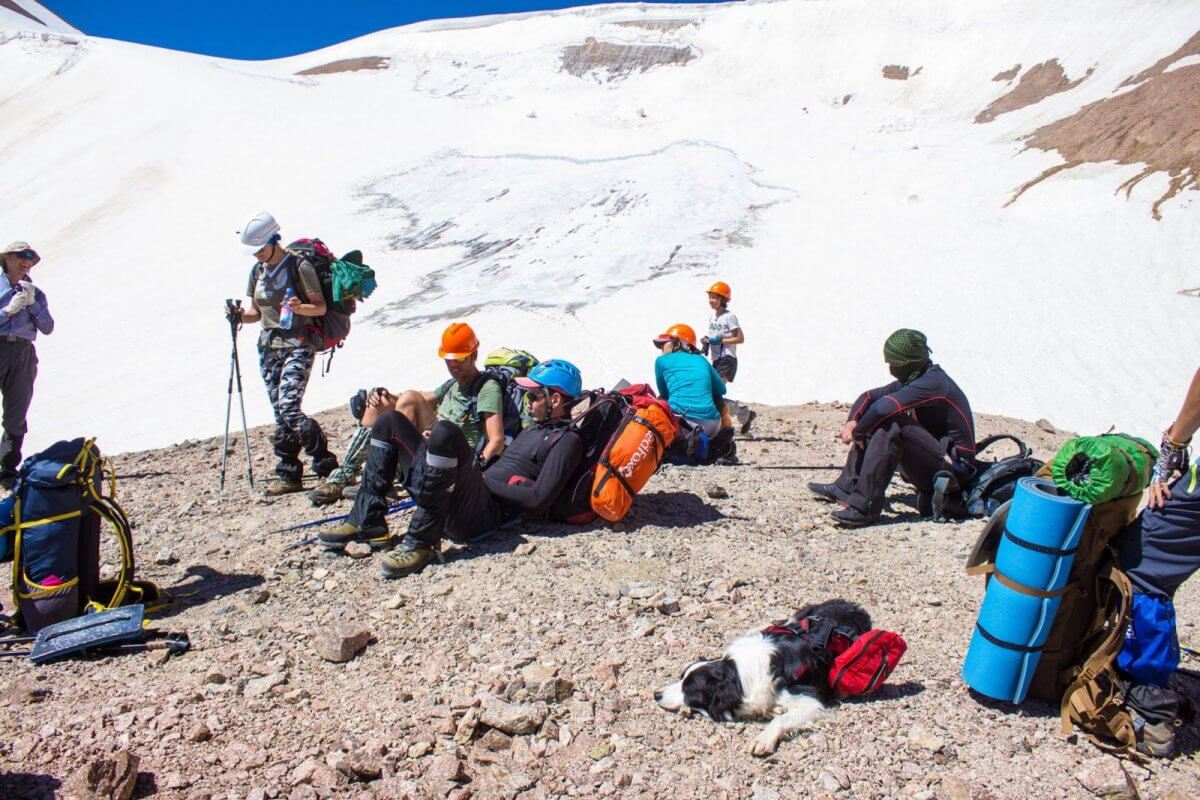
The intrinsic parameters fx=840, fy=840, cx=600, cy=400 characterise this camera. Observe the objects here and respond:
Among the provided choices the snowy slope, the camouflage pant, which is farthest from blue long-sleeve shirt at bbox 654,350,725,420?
the snowy slope

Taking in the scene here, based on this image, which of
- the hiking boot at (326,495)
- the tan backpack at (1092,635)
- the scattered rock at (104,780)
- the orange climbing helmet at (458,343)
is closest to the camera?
the scattered rock at (104,780)

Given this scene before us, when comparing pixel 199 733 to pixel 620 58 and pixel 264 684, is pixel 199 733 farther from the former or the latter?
pixel 620 58

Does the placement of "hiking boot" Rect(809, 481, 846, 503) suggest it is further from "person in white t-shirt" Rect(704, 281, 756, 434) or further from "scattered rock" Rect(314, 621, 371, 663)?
"scattered rock" Rect(314, 621, 371, 663)

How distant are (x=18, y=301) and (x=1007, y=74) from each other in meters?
29.2

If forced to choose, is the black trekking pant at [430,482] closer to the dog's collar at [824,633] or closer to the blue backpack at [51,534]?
the blue backpack at [51,534]

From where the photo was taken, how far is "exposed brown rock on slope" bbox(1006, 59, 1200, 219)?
16.2 metres

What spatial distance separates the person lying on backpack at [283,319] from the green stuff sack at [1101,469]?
4719mm

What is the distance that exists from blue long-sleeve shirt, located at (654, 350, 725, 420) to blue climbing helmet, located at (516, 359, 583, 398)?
7.11 feet

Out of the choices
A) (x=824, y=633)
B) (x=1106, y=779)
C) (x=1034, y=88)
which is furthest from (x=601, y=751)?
(x=1034, y=88)

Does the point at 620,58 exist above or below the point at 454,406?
above

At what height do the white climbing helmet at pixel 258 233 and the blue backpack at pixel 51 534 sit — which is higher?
the white climbing helmet at pixel 258 233

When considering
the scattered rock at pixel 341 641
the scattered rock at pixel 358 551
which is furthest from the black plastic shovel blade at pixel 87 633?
the scattered rock at pixel 358 551

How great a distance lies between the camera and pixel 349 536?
4824 millimetres

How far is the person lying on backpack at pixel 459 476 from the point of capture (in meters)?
4.52
